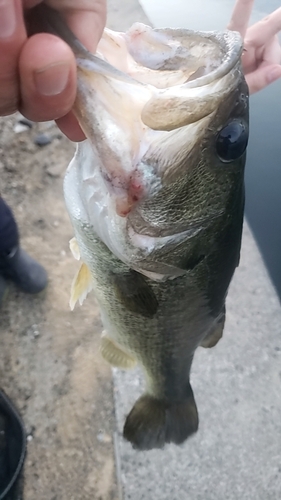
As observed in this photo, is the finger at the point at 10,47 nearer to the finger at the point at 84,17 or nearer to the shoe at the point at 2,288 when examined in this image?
the finger at the point at 84,17

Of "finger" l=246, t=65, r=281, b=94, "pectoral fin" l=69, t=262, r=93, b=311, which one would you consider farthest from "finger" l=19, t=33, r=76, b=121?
"finger" l=246, t=65, r=281, b=94

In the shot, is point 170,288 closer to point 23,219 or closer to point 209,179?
point 209,179

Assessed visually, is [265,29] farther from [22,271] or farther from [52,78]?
[22,271]

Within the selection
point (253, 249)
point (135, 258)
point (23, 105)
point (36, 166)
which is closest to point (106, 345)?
point (135, 258)

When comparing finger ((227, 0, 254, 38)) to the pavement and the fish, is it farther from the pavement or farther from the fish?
the pavement

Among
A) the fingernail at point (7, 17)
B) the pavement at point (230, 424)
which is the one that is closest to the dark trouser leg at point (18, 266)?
the pavement at point (230, 424)

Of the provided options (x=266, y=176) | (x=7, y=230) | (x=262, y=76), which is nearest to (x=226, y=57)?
(x=262, y=76)
